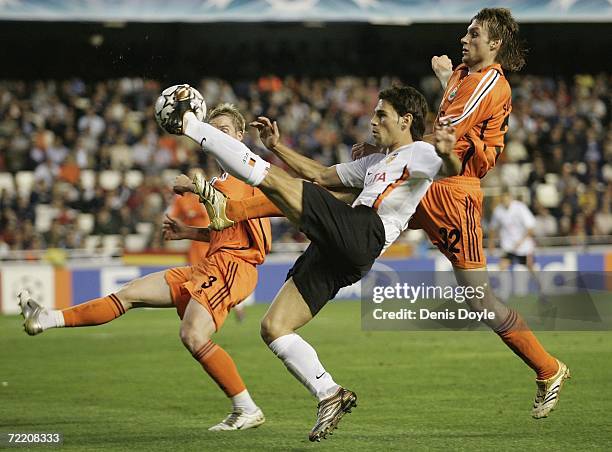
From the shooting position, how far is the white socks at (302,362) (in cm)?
667

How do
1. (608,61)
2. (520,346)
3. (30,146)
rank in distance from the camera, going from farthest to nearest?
(608,61)
(30,146)
(520,346)

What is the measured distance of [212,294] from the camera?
7.70m

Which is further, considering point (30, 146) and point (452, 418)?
point (30, 146)

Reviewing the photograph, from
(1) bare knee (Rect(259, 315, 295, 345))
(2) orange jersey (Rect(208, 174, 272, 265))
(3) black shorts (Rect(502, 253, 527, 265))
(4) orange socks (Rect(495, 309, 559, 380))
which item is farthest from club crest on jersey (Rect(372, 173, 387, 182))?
(3) black shorts (Rect(502, 253, 527, 265))

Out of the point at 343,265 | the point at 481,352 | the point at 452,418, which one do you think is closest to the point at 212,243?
the point at 343,265

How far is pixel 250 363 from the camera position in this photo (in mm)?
12008

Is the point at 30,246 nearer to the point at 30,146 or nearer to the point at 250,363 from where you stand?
the point at 30,146

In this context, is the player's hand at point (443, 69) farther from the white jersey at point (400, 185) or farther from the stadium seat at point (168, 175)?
the stadium seat at point (168, 175)

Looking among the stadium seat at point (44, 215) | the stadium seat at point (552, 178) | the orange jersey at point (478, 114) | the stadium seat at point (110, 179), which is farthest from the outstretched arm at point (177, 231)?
the stadium seat at point (552, 178)

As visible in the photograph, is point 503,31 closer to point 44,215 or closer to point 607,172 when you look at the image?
point 44,215

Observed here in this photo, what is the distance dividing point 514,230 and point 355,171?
1082cm

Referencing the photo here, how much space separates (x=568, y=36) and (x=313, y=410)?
2033 cm

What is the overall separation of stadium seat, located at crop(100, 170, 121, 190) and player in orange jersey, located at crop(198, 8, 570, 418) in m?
14.7

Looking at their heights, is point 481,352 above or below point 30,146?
below
